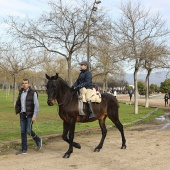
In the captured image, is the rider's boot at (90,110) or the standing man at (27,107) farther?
the rider's boot at (90,110)

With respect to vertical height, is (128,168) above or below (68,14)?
below

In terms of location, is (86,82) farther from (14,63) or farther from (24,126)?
(14,63)

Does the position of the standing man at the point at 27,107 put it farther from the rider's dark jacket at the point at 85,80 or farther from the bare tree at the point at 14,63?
the bare tree at the point at 14,63

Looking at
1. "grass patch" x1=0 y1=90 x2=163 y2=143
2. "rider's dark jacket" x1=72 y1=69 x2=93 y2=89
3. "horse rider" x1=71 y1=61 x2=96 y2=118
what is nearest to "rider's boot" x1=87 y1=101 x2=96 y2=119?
"horse rider" x1=71 y1=61 x2=96 y2=118

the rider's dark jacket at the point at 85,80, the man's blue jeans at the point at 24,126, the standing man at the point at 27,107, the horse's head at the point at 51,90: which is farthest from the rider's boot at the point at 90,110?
the man's blue jeans at the point at 24,126

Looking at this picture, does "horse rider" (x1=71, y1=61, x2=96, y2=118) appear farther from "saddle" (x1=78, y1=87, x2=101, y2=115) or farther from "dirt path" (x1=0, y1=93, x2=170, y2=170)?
"dirt path" (x1=0, y1=93, x2=170, y2=170)

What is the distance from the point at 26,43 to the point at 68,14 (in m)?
2.95

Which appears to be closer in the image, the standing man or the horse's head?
the horse's head

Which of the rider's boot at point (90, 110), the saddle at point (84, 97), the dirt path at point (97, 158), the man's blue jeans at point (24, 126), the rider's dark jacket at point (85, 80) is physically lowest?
the dirt path at point (97, 158)

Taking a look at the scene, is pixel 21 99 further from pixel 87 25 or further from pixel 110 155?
pixel 87 25

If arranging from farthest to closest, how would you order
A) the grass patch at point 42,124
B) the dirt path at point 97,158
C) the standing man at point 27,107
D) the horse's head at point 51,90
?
A: the grass patch at point 42,124 < the standing man at point 27,107 < the horse's head at point 51,90 < the dirt path at point 97,158

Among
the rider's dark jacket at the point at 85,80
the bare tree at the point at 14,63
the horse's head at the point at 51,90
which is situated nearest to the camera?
the horse's head at the point at 51,90

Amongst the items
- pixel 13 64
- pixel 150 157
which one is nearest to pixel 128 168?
pixel 150 157

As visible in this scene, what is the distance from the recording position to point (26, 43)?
52.0 feet
